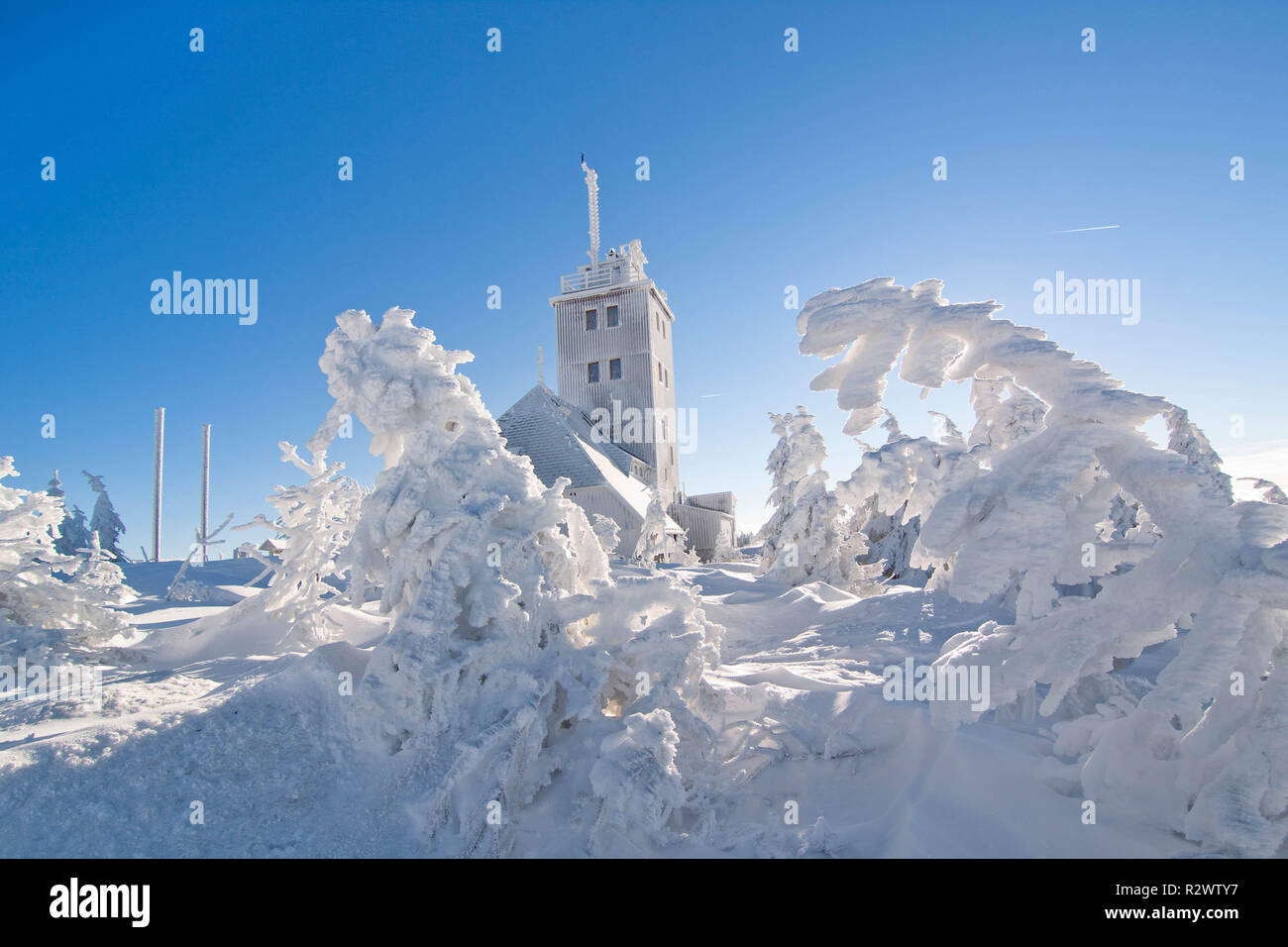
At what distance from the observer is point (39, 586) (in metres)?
6.66

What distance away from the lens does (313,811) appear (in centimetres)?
366

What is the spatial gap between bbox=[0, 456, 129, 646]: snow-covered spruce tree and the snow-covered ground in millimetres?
2239

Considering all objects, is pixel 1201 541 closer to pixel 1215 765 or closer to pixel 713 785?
pixel 1215 765

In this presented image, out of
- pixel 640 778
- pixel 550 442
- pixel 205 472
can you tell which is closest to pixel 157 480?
pixel 205 472

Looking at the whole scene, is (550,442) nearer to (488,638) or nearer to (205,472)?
(205,472)

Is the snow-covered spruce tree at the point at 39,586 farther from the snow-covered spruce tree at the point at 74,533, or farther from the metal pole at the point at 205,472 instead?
the snow-covered spruce tree at the point at 74,533

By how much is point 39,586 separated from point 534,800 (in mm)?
6879

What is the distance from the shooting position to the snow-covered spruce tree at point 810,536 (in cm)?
1362

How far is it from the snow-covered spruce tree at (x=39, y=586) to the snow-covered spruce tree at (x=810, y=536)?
461 inches

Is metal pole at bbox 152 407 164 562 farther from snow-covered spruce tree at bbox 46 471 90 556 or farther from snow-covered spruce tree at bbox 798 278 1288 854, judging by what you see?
snow-covered spruce tree at bbox 798 278 1288 854
